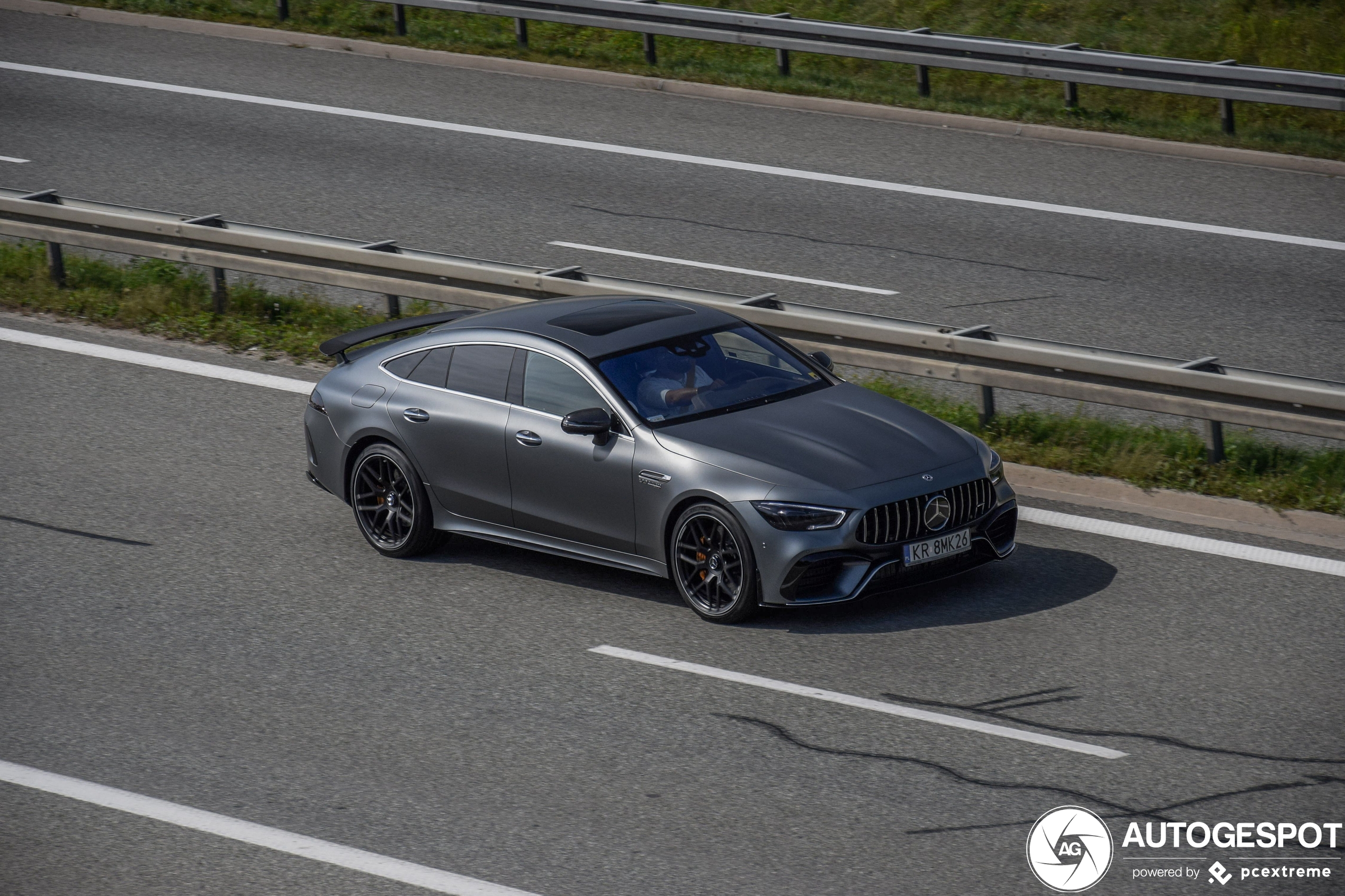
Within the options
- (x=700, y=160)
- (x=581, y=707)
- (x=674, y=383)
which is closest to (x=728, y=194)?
(x=700, y=160)

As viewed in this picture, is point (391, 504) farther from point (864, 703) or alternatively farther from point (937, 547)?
point (864, 703)

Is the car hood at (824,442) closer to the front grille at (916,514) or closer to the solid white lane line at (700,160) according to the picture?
the front grille at (916,514)

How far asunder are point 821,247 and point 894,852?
31.1 feet

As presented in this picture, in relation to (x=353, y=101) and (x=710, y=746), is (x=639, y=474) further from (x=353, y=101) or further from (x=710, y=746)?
(x=353, y=101)

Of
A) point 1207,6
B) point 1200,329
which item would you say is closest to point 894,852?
point 1200,329

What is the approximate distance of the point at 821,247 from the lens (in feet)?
49.6

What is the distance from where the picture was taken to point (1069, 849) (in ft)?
20.5

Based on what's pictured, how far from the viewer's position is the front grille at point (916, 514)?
8336 mm

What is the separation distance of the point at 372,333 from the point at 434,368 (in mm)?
880

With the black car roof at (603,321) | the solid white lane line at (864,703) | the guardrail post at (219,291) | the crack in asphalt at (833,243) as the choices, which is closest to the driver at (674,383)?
the black car roof at (603,321)

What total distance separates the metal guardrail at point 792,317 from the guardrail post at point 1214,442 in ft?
0.03

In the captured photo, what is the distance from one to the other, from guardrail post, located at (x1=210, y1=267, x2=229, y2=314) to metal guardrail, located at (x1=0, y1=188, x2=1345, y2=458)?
0.01 m

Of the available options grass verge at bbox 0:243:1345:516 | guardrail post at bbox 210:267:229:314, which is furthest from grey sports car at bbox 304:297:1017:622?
guardrail post at bbox 210:267:229:314

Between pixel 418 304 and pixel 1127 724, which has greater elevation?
pixel 418 304
